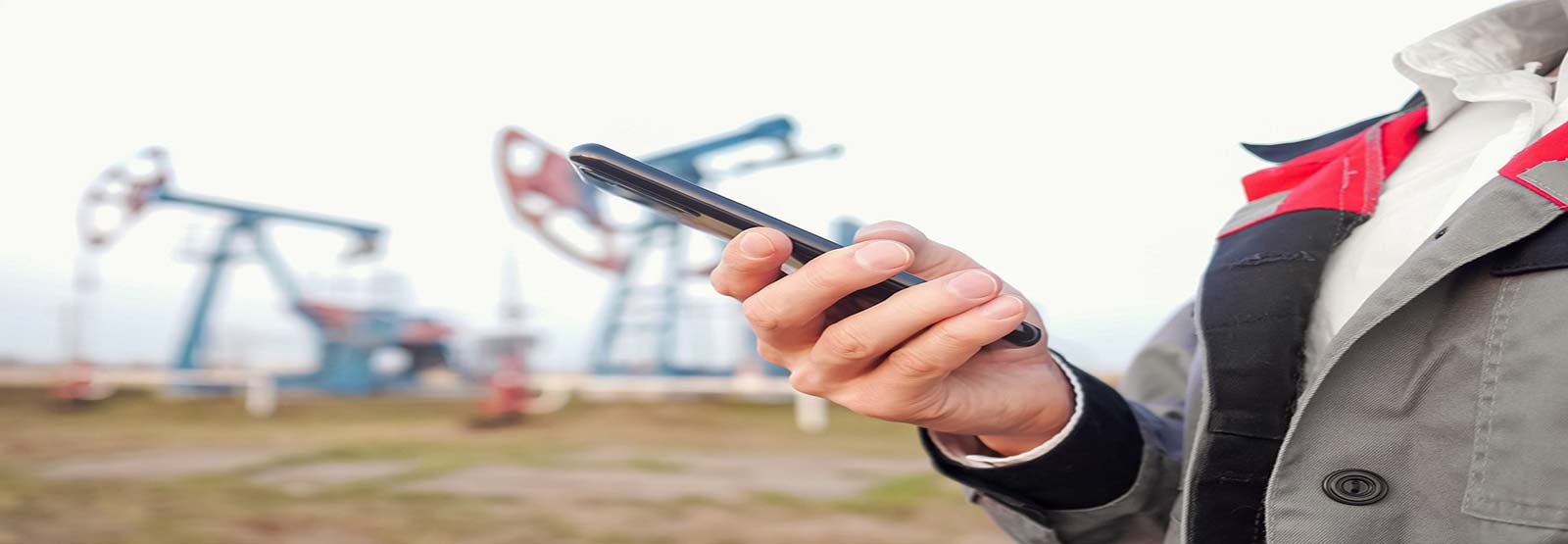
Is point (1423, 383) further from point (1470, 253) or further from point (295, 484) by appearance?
point (295, 484)

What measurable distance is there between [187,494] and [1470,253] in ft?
15.9

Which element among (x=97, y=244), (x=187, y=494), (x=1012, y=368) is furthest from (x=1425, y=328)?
(x=97, y=244)

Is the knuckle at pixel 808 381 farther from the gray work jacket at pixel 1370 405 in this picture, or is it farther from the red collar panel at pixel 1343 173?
the red collar panel at pixel 1343 173

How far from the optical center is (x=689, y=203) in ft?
1.71

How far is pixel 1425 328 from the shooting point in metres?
0.56

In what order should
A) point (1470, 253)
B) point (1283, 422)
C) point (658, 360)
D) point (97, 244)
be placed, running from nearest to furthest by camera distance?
point (1470, 253)
point (1283, 422)
point (658, 360)
point (97, 244)

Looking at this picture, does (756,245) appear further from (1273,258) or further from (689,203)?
(1273,258)

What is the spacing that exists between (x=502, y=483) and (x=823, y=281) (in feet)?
13.9

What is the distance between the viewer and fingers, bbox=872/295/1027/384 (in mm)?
501

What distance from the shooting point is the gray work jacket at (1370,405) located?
0.51m

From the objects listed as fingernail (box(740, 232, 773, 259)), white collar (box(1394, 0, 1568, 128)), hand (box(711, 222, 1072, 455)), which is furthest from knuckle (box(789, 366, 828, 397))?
white collar (box(1394, 0, 1568, 128))

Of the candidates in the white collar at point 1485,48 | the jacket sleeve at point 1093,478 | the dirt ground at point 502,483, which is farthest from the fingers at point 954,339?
the dirt ground at point 502,483

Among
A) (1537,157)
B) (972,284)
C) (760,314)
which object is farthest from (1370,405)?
(760,314)

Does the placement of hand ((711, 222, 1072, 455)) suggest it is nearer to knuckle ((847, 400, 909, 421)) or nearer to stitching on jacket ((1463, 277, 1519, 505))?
knuckle ((847, 400, 909, 421))
